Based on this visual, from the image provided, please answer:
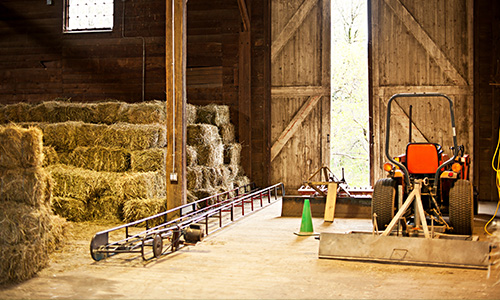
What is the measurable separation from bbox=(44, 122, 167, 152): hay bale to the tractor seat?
4055 mm

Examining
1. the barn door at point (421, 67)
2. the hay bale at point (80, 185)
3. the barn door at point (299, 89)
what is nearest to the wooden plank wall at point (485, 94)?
the barn door at point (421, 67)

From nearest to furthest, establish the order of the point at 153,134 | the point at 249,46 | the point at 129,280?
the point at 129,280 < the point at 153,134 < the point at 249,46

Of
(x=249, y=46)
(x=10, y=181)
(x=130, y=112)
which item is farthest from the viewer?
(x=249, y=46)

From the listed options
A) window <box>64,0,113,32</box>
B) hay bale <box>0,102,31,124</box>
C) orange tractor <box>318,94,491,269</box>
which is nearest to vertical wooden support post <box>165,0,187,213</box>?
orange tractor <box>318,94,491,269</box>

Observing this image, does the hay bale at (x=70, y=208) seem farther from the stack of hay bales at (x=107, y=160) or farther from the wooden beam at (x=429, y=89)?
the wooden beam at (x=429, y=89)

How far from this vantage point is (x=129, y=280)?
4531mm

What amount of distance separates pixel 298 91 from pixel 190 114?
3.16 meters

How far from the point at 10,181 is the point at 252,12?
27.9 ft

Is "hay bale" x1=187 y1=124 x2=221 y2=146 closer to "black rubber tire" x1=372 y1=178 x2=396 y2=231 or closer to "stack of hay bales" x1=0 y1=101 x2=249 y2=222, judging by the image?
"stack of hay bales" x1=0 y1=101 x2=249 y2=222

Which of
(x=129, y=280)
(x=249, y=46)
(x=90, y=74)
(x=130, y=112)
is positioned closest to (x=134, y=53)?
(x=90, y=74)

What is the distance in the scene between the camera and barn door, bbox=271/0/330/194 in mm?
11922

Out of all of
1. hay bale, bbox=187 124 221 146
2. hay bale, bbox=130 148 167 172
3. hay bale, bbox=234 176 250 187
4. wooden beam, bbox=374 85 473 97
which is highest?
wooden beam, bbox=374 85 473 97

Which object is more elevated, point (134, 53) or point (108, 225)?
point (134, 53)

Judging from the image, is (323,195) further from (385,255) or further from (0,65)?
(0,65)
